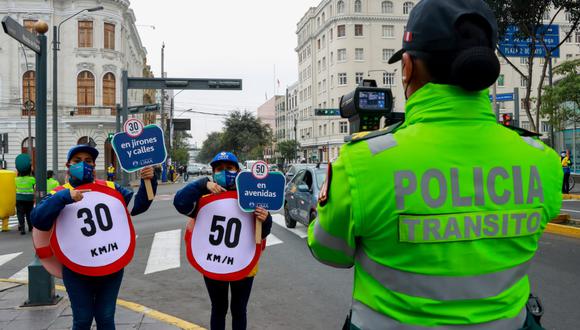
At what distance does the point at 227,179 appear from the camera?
3.89m

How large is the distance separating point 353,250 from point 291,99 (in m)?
88.0

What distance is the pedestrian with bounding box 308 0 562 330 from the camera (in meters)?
1.54

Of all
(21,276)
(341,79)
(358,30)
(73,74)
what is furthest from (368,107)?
(358,30)

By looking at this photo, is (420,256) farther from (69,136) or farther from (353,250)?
(69,136)

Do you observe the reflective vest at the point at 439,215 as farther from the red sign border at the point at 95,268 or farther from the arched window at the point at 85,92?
the arched window at the point at 85,92

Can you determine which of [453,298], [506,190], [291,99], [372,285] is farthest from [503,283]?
[291,99]

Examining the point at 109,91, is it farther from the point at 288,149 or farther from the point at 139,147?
the point at 139,147

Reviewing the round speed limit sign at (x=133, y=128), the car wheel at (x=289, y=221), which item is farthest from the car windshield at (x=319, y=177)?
the round speed limit sign at (x=133, y=128)

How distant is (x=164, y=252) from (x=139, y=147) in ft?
17.8

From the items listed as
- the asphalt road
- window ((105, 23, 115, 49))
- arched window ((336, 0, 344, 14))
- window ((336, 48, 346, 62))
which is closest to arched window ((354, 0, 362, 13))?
arched window ((336, 0, 344, 14))

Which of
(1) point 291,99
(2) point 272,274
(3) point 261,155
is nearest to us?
(2) point 272,274

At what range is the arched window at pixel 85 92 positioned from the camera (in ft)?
124

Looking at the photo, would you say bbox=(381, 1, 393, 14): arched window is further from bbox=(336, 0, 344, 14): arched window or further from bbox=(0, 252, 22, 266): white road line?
bbox=(0, 252, 22, 266): white road line

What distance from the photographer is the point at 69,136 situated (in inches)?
1474
